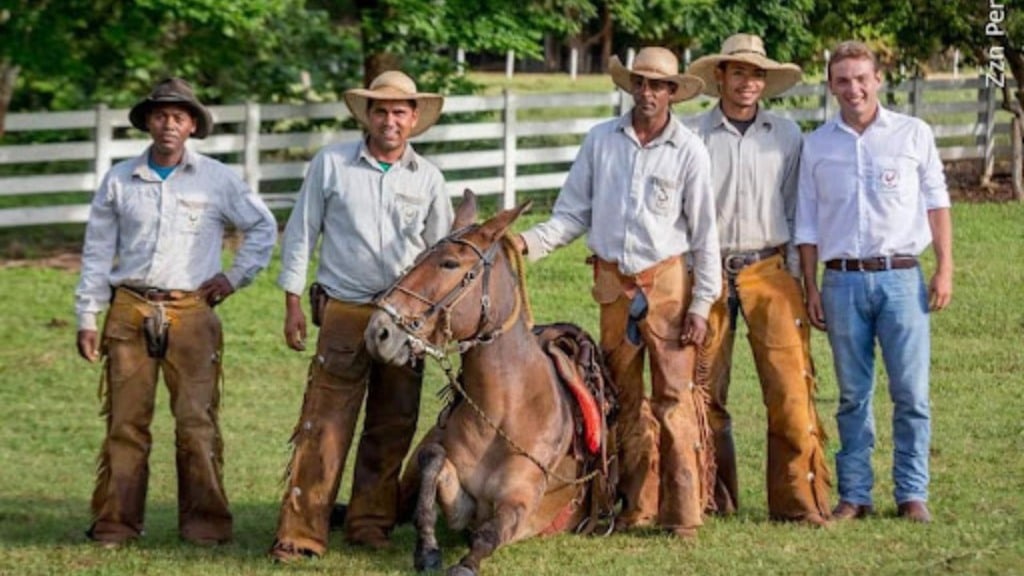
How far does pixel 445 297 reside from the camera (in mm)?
8117

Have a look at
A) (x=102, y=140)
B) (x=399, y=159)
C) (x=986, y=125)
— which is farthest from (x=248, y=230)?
(x=986, y=125)

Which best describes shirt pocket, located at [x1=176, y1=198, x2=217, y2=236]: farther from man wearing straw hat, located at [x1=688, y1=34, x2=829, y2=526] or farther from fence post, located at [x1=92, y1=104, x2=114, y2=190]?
fence post, located at [x1=92, y1=104, x2=114, y2=190]

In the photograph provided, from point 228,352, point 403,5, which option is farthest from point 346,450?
point 403,5

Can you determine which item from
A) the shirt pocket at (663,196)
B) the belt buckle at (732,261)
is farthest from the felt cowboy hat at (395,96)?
the belt buckle at (732,261)

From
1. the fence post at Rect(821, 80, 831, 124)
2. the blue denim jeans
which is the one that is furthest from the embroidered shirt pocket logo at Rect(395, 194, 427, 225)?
the fence post at Rect(821, 80, 831, 124)

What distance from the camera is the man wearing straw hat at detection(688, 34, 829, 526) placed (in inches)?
360

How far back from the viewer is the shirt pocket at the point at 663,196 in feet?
28.9

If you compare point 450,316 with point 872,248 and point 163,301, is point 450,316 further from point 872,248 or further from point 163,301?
point 872,248

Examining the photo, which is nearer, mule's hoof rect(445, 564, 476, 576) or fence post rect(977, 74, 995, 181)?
mule's hoof rect(445, 564, 476, 576)

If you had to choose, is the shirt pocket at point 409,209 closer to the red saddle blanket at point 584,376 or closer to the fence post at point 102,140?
the red saddle blanket at point 584,376

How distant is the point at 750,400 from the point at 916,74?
11898 mm

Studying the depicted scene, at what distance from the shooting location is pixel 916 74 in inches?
950

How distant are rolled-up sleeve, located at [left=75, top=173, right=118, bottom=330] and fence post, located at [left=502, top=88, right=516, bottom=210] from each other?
11678mm

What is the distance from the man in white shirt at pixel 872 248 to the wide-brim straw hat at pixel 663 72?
0.60 m
